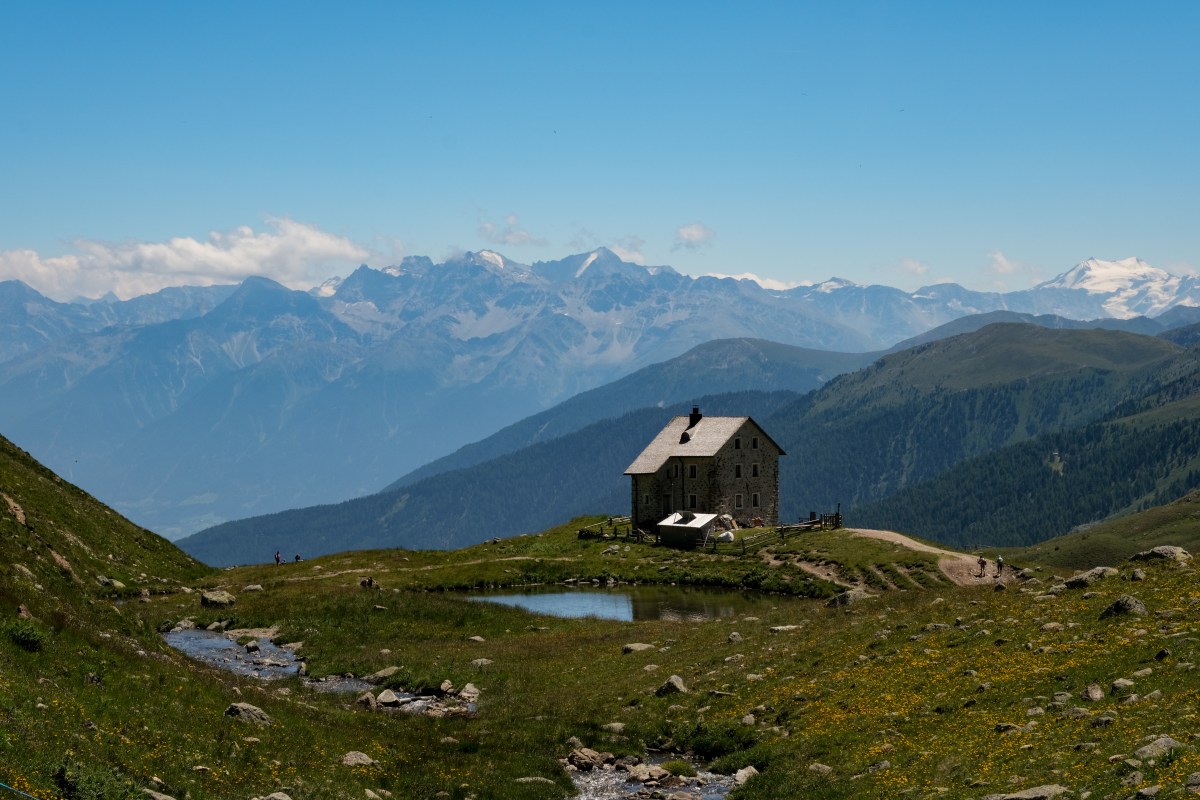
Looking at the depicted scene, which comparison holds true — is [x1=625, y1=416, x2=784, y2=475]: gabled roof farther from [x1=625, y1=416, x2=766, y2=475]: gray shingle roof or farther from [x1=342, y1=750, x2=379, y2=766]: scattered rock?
[x1=342, y1=750, x2=379, y2=766]: scattered rock

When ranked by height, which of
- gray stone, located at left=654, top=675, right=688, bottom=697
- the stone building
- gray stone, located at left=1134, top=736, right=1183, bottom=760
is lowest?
gray stone, located at left=654, top=675, right=688, bottom=697

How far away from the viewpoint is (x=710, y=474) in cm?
10825

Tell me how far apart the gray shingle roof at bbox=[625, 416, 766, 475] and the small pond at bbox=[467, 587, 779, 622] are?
2820 centimetres

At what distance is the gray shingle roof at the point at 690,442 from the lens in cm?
10900

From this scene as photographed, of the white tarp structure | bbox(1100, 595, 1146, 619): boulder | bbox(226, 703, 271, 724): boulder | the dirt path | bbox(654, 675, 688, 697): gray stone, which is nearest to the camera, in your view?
bbox(226, 703, 271, 724): boulder

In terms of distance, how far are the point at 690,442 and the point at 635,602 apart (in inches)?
1511

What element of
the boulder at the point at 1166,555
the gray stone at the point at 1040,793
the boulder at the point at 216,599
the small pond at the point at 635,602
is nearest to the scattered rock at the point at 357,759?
the gray stone at the point at 1040,793

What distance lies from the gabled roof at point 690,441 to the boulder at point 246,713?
78243 millimetres

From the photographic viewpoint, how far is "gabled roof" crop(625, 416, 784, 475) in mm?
108938

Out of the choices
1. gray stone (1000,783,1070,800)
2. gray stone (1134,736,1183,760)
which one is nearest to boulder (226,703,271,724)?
gray stone (1000,783,1070,800)

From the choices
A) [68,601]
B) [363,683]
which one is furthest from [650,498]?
[68,601]

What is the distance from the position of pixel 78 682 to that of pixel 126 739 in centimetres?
311

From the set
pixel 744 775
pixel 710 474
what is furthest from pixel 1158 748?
pixel 710 474

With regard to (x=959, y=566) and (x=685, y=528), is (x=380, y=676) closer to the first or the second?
(x=959, y=566)
